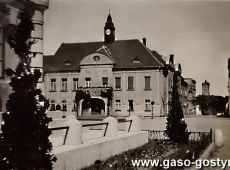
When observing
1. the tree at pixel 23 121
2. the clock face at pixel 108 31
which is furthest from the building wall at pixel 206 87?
the tree at pixel 23 121

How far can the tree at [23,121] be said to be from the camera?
199cm

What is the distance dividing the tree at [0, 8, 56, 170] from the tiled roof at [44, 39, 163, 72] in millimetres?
966

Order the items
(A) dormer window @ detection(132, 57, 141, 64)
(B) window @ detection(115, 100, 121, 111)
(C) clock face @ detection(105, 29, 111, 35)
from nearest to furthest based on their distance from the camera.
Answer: (C) clock face @ detection(105, 29, 111, 35), (B) window @ detection(115, 100, 121, 111), (A) dormer window @ detection(132, 57, 141, 64)

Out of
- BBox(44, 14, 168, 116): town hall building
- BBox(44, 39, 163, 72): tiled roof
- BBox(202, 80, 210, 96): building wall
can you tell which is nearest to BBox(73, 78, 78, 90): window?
BBox(44, 14, 168, 116): town hall building

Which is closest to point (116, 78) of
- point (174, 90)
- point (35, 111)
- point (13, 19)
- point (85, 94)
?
point (85, 94)

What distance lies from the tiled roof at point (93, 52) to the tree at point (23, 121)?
0.97m

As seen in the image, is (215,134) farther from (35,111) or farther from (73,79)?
(35,111)

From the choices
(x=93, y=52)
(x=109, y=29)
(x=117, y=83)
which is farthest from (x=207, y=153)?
(x=109, y=29)

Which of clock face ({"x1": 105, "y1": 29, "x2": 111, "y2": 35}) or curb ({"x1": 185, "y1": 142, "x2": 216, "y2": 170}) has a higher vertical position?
clock face ({"x1": 105, "y1": 29, "x2": 111, "y2": 35})

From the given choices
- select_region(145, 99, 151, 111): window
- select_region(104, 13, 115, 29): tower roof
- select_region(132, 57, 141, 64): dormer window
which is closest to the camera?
select_region(104, 13, 115, 29): tower roof

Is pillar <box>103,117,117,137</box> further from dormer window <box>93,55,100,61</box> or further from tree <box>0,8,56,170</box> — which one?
tree <box>0,8,56,170</box>

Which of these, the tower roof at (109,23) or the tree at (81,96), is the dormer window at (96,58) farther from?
the tower roof at (109,23)

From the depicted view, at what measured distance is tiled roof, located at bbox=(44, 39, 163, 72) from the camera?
3.14m

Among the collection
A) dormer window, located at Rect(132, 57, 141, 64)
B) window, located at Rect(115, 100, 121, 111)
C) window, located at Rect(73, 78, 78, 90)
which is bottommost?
window, located at Rect(115, 100, 121, 111)
